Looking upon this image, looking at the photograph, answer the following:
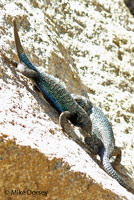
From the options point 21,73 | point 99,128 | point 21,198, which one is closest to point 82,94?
point 99,128

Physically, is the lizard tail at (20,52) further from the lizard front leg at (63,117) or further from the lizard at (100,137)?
the lizard at (100,137)

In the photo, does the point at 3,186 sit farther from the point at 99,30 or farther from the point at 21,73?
the point at 99,30

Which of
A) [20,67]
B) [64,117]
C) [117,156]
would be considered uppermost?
[20,67]

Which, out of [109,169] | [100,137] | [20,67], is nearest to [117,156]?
[100,137]

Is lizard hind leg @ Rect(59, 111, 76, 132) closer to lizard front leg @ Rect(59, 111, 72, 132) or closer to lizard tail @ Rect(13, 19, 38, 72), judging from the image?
lizard front leg @ Rect(59, 111, 72, 132)

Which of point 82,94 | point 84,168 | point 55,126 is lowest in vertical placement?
point 82,94

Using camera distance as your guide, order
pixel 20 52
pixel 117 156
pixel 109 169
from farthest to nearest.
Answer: pixel 117 156 < pixel 20 52 < pixel 109 169

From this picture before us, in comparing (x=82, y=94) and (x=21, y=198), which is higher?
(x=21, y=198)
